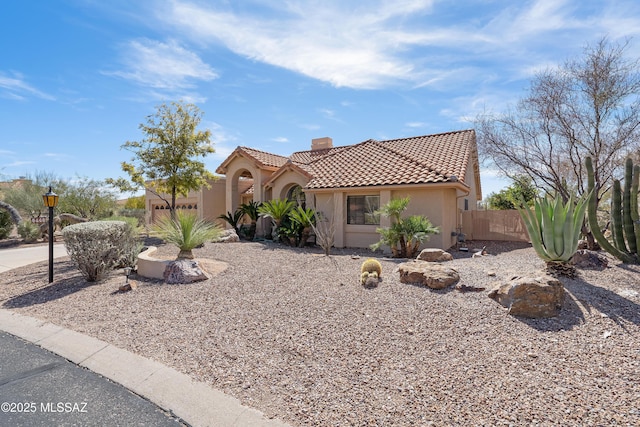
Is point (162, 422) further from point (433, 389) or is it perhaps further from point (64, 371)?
point (433, 389)

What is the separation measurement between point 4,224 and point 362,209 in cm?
2064

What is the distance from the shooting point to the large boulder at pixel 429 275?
7043 millimetres

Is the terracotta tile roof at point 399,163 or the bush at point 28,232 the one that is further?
the bush at point 28,232

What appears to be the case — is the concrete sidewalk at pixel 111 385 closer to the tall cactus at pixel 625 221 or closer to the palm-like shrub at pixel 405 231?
the palm-like shrub at pixel 405 231

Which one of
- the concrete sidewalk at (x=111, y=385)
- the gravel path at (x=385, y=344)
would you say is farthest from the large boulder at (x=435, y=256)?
the concrete sidewalk at (x=111, y=385)

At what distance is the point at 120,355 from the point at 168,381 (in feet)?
3.98

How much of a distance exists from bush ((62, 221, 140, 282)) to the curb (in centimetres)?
275

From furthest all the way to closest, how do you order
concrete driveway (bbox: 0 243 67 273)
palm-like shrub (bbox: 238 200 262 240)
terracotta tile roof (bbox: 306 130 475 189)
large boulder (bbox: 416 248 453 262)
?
1. palm-like shrub (bbox: 238 200 262 240)
2. terracotta tile roof (bbox: 306 130 475 189)
3. concrete driveway (bbox: 0 243 67 273)
4. large boulder (bbox: 416 248 453 262)

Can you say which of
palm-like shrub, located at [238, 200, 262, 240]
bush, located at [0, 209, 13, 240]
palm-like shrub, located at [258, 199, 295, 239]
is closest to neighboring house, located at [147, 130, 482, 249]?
palm-like shrub, located at [238, 200, 262, 240]

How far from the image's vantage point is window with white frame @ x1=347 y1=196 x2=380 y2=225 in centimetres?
1581

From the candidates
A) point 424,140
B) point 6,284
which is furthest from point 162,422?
point 424,140

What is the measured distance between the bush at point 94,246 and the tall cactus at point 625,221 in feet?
39.4

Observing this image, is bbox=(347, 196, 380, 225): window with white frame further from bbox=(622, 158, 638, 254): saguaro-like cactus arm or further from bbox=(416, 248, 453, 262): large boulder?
bbox=(622, 158, 638, 254): saguaro-like cactus arm

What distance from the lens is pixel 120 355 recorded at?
5.06 m
